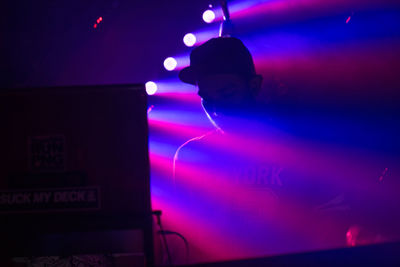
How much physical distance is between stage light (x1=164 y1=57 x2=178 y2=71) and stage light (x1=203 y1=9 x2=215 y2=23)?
50 cm

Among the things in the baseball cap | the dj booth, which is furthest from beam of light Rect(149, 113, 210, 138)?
the dj booth

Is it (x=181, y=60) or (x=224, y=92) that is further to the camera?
(x=181, y=60)

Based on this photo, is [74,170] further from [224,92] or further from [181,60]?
[181,60]

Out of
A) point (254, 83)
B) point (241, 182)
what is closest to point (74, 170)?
point (241, 182)

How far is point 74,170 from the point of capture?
727 millimetres

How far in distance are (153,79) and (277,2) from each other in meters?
1.42

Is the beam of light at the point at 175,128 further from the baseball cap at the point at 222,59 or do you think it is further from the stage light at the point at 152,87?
the baseball cap at the point at 222,59

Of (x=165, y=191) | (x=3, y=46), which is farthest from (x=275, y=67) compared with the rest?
(x=3, y=46)

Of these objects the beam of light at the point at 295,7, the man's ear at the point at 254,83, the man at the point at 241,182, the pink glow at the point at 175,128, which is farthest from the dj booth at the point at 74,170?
the beam of light at the point at 295,7

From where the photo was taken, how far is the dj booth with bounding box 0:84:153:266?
0.71m

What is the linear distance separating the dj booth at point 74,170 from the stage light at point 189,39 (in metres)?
2.84

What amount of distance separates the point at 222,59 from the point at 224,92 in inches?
7.3

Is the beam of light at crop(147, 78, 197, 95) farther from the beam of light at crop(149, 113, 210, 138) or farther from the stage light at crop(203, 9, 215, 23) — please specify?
the stage light at crop(203, 9, 215, 23)

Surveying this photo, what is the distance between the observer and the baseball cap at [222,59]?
195 cm
